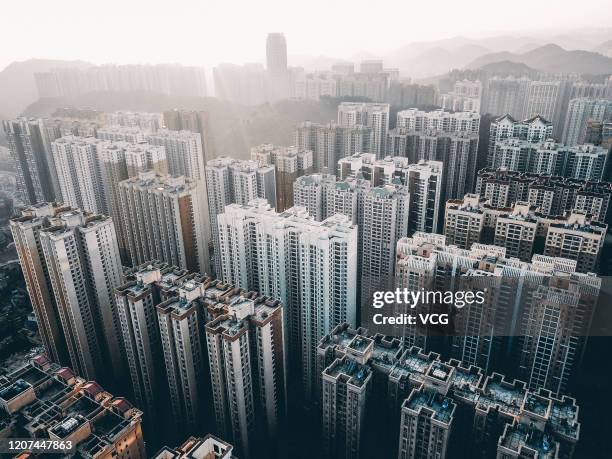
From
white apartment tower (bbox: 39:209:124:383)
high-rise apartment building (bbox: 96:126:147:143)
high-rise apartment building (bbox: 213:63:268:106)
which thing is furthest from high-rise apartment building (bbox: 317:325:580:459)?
high-rise apartment building (bbox: 213:63:268:106)

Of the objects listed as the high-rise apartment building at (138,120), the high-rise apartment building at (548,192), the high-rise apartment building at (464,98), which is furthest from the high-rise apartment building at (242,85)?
the high-rise apartment building at (548,192)

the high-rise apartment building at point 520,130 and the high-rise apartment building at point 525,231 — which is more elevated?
the high-rise apartment building at point 520,130

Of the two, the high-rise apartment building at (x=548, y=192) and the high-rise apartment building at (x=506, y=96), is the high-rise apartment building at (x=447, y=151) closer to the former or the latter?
the high-rise apartment building at (x=548, y=192)

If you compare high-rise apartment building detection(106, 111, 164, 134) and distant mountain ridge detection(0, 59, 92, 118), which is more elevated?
distant mountain ridge detection(0, 59, 92, 118)

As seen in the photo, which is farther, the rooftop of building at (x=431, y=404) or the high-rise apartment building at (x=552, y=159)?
the high-rise apartment building at (x=552, y=159)

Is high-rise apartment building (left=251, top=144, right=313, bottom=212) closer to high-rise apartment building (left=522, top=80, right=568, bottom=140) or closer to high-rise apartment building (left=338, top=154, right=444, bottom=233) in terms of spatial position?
high-rise apartment building (left=338, top=154, right=444, bottom=233)

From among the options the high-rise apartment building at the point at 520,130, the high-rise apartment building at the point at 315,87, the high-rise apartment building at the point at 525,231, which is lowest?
the high-rise apartment building at the point at 525,231

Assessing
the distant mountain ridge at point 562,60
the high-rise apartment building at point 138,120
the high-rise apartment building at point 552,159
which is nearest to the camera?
the high-rise apartment building at point 552,159
